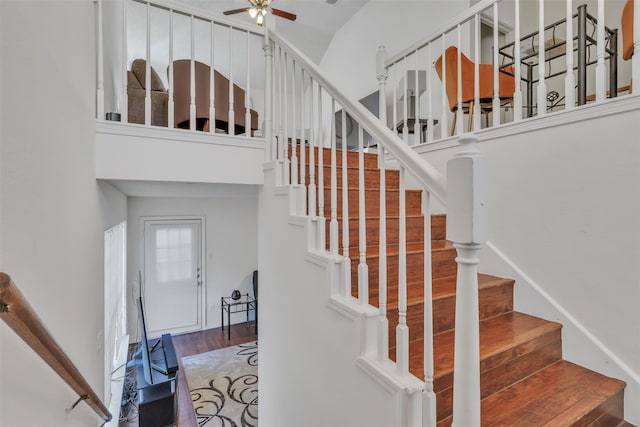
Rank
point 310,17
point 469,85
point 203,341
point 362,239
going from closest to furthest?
point 362,239
point 469,85
point 203,341
point 310,17

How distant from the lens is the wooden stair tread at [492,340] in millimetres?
1303

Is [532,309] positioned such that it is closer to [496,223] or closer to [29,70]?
[496,223]

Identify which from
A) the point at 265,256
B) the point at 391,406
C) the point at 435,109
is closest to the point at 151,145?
the point at 265,256

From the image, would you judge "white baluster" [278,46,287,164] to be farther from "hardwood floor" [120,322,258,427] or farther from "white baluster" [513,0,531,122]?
"hardwood floor" [120,322,258,427]

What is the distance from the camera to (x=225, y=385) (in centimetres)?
407

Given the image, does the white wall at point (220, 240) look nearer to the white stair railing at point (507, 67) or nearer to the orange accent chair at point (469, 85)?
the white stair railing at point (507, 67)

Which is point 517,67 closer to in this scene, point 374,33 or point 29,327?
point 29,327

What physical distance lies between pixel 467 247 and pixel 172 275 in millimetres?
5769

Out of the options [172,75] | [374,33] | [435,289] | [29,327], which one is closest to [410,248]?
[435,289]

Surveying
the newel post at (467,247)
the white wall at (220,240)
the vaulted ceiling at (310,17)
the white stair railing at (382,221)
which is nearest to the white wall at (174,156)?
the white stair railing at (382,221)

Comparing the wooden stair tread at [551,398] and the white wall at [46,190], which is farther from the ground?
the white wall at [46,190]

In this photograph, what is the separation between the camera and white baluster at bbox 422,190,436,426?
962mm

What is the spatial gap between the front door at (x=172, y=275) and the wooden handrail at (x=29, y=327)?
4.93 metres

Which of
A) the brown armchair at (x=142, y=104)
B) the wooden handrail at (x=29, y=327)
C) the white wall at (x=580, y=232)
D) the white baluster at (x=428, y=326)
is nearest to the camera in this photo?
the wooden handrail at (x=29, y=327)
